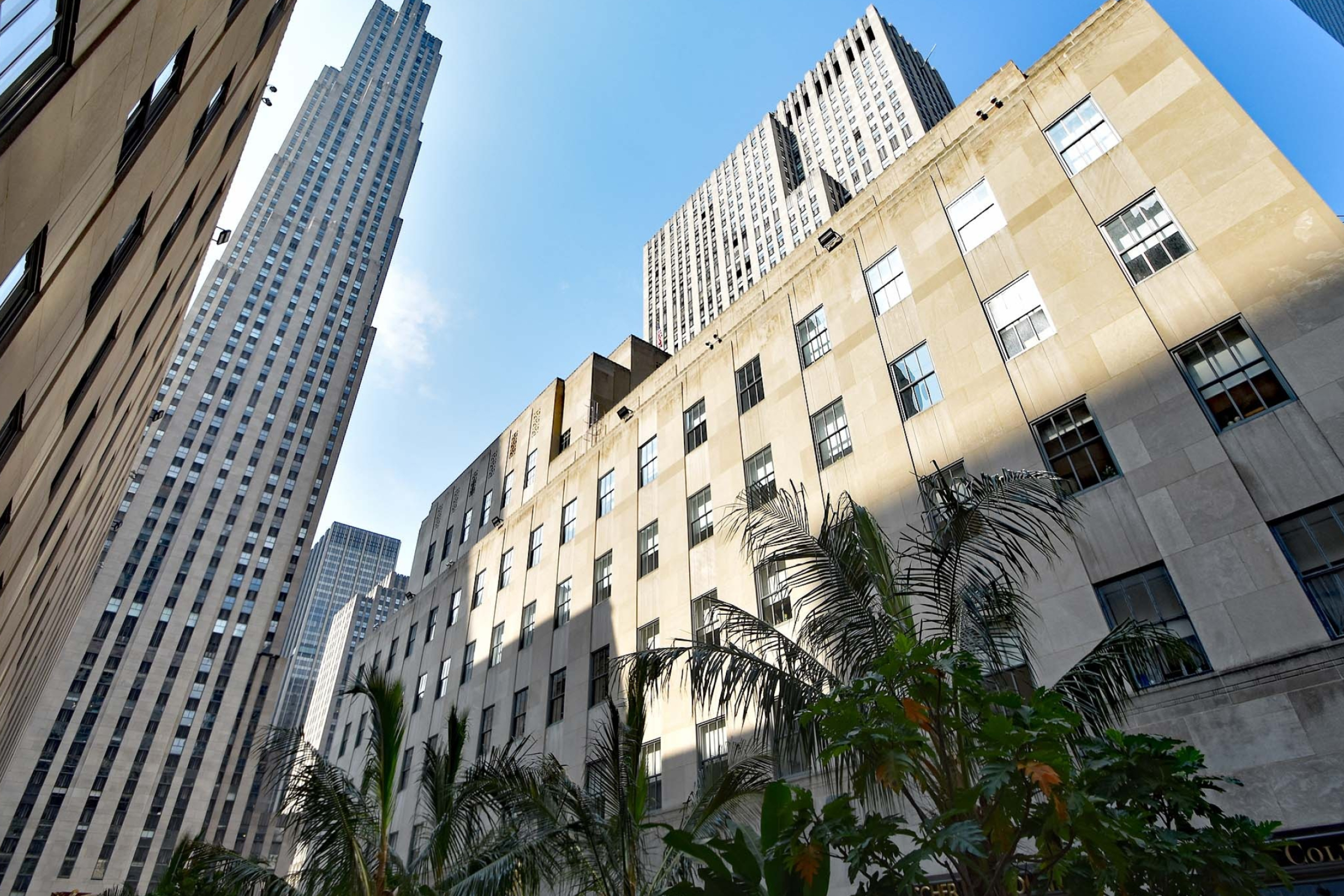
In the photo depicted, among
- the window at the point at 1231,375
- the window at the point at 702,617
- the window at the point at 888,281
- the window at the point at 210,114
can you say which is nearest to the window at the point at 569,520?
the window at the point at 702,617

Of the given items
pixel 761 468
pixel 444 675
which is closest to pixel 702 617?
pixel 761 468

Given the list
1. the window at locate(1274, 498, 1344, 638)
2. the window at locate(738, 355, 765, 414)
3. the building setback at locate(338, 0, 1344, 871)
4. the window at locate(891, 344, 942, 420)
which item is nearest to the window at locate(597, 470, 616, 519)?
the building setback at locate(338, 0, 1344, 871)

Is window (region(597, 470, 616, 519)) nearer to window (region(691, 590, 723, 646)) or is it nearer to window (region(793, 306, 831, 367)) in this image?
window (region(691, 590, 723, 646))

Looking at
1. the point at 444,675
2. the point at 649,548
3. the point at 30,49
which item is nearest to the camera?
the point at 30,49

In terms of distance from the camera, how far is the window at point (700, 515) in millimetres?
21953

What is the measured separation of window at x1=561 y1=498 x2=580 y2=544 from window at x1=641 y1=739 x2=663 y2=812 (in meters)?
9.91

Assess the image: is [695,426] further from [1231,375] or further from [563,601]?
[1231,375]

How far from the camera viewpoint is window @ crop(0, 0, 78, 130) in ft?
18.3

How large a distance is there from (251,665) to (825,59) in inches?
4796

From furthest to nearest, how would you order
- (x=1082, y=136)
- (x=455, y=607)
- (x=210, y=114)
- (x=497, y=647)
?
(x=455, y=607), (x=497, y=647), (x=1082, y=136), (x=210, y=114)

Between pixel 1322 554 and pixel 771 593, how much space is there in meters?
10.9

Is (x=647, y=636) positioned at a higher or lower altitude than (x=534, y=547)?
lower

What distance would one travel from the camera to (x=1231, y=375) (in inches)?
488

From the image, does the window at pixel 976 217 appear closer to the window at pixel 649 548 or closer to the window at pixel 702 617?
the window at pixel 702 617
